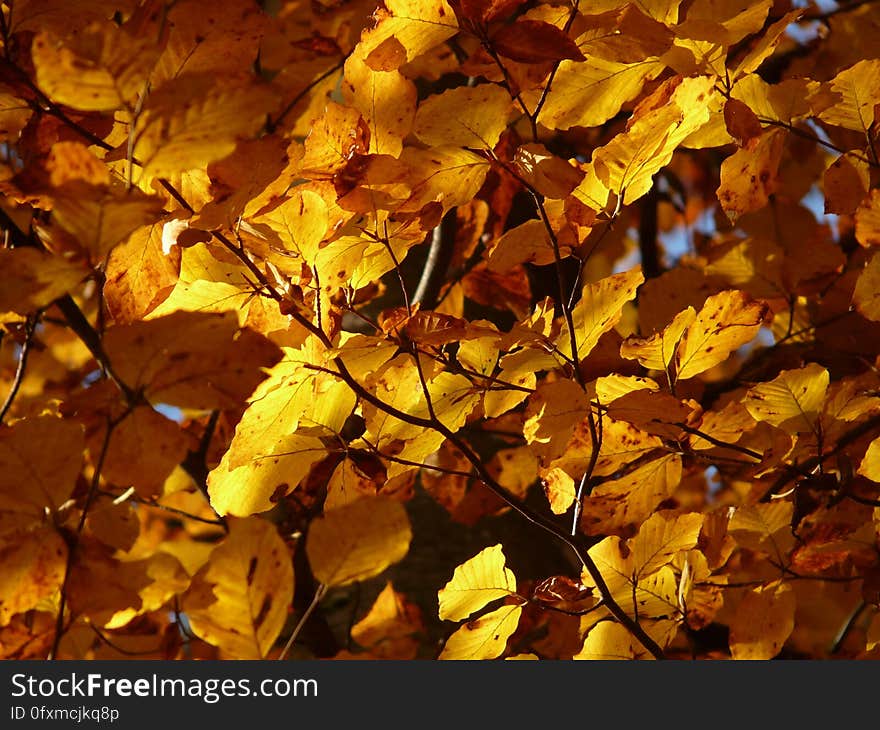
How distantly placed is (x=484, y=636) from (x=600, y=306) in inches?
12.2

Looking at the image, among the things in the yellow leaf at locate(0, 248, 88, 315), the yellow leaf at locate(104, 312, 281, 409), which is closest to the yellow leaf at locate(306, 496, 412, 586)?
the yellow leaf at locate(104, 312, 281, 409)

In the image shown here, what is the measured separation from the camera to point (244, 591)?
1.73 ft

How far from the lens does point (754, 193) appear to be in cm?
79

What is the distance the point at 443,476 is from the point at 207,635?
58 cm

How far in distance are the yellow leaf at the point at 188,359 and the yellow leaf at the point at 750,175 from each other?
0.50 meters

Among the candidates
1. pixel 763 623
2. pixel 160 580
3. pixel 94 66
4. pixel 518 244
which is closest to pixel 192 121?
pixel 94 66

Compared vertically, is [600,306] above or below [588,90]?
below

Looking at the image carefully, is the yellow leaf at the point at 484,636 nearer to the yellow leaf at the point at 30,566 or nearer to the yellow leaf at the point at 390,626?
the yellow leaf at the point at 390,626

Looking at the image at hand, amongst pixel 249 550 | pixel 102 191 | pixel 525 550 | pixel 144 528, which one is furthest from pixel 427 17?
pixel 144 528

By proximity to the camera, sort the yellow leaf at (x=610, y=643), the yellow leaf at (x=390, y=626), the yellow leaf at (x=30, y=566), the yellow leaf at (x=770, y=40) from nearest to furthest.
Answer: the yellow leaf at (x=30, y=566), the yellow leaf at (x=770, y=40), the yellow leaf at (x=610, y=643), the yellow leaf at (x=390, y=626)

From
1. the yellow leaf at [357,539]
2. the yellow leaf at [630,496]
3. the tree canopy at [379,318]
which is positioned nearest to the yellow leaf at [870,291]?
the tree canopy at [379,318]

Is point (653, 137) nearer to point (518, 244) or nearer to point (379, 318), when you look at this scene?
point (518, 244)

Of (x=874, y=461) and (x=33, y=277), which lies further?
(x=874, y=461)

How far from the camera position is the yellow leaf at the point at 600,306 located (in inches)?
26.9
